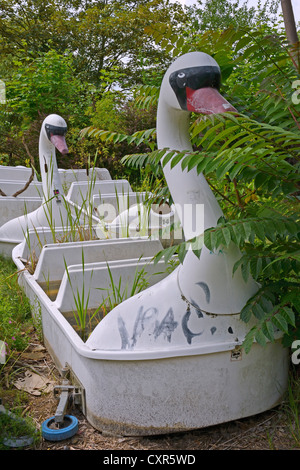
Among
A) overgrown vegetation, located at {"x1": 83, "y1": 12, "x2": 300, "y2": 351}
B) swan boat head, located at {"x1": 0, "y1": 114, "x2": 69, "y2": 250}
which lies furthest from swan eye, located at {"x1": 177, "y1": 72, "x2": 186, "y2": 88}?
swan boat head, located at {"x1": 0, "y1": 114, "x2": 69, "y2": 250}

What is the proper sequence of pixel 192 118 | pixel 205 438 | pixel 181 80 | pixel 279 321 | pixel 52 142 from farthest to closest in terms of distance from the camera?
pixel 52 142 < pixel 192 118 < pixel 205 438 < pixel 181 80 < pixel 279 321

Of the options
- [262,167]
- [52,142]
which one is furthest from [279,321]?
[52,142]

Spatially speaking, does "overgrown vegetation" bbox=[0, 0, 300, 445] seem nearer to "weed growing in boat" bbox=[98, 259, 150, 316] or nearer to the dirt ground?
the dirt ground

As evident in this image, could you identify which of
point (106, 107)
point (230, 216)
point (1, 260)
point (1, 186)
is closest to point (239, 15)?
point (106, 107)

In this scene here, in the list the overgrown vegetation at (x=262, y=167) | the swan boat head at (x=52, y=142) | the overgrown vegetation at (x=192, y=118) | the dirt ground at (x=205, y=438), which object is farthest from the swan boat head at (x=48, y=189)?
the dirt ground at (x=205, y=438)

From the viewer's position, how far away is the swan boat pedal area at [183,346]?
2.12m

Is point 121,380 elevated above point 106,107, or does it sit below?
below

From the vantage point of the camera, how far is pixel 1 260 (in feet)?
16.8

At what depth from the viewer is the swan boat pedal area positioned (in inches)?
83.7

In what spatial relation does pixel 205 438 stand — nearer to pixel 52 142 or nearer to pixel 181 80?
pixel 181 80

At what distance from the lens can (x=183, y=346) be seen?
212cm

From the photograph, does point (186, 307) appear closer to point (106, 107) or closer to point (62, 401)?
point (62, 401)

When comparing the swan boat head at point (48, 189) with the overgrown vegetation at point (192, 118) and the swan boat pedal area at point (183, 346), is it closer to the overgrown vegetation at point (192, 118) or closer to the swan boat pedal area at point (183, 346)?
the overgrown vegetation at point (192, 118)
